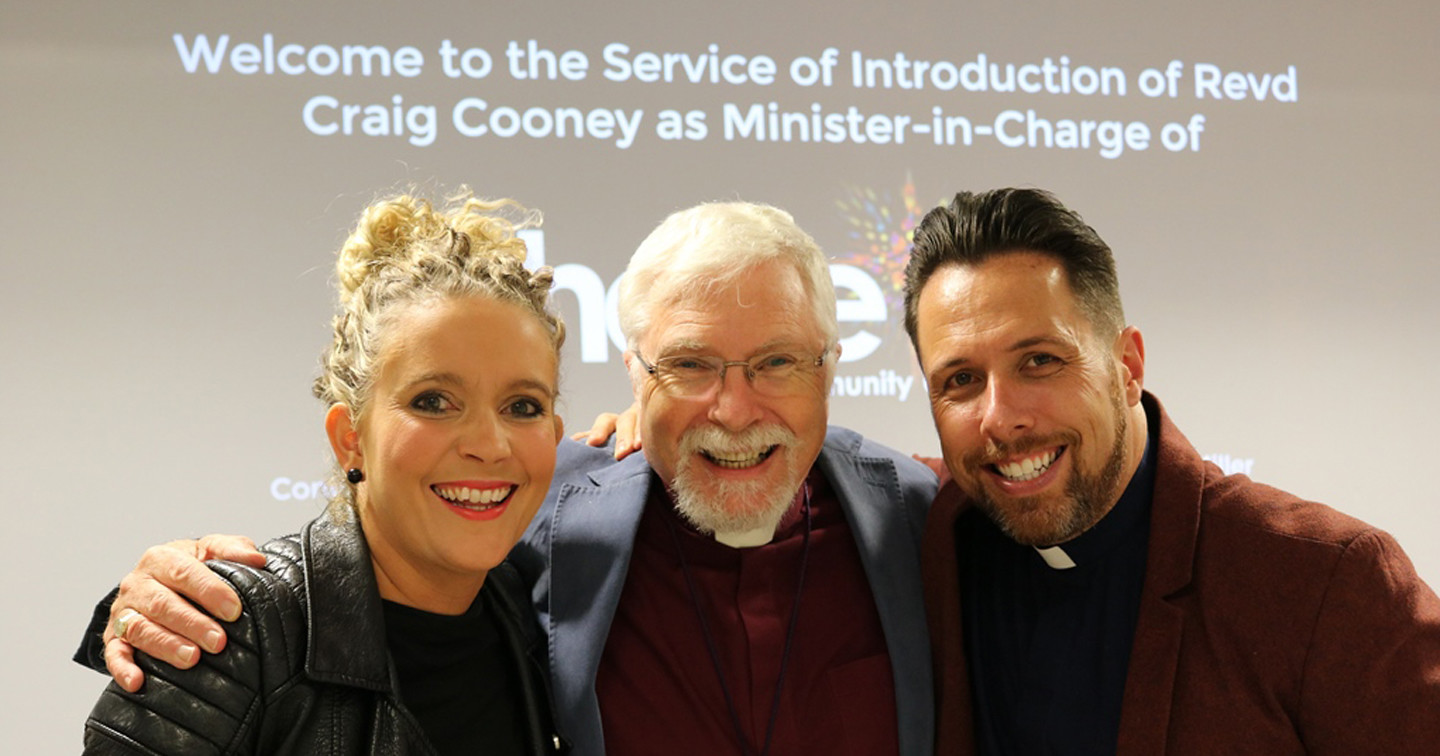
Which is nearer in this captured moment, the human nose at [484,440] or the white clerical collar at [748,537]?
the human nose at [484,440]

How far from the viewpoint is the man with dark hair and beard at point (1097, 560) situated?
1.81m

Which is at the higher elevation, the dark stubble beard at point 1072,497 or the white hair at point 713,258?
the white hair at point 713,258

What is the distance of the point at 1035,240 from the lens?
2.07 m

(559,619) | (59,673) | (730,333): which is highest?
(730,333)

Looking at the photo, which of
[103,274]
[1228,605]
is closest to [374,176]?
[103,274]

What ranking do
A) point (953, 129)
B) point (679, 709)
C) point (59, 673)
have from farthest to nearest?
point (953, 129) < point (59, 673) < point (679, 709)

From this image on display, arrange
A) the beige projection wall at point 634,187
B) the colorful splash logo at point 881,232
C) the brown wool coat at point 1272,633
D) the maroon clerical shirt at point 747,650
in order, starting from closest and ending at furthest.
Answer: the brown wool coat at point 1272,633, the maroon clerical shirt at point 747,650, the beige projection wall at point 634,187, the colorful splash logo at point 881,232

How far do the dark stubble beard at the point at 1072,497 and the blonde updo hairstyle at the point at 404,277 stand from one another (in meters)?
0.80

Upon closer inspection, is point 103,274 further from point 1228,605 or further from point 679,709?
point 1228,605

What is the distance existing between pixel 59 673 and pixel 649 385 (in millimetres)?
2647

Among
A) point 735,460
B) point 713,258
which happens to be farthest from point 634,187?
point 735,460

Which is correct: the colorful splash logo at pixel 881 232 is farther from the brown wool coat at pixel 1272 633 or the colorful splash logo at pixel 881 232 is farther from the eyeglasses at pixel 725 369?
the brown wool coat at pixel 1272 633

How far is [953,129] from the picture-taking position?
436 centimetres

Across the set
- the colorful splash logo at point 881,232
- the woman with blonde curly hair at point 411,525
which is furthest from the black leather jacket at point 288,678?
the colorful splash logo at point 881,232
